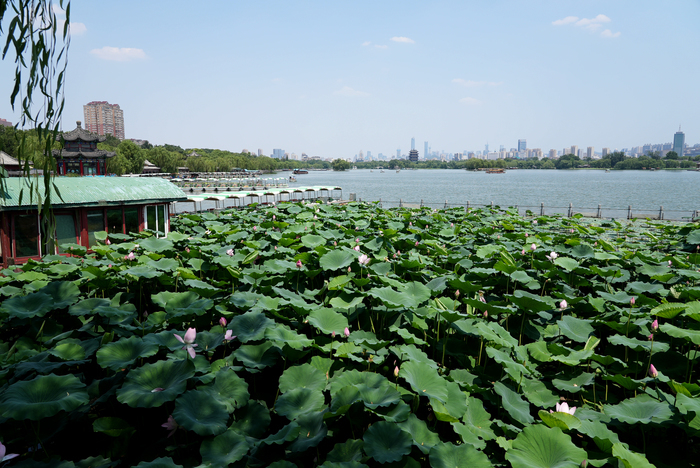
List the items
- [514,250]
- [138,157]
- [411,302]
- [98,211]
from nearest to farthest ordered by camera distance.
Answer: [411,302] < [514,250] < [98,211] < [138,157]

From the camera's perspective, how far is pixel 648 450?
259 centimetres

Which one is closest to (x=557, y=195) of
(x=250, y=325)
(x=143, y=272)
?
(x=143, y=272)

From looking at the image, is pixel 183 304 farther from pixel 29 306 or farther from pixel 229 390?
→ pixel 229 390

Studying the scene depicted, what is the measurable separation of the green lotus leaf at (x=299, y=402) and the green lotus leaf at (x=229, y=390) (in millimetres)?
228

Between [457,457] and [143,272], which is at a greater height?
[143,272]

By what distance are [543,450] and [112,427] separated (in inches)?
100

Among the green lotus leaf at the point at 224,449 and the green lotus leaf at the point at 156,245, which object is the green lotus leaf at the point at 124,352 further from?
the green lotus leaf at the point at 156,245

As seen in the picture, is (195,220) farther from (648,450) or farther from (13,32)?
(648,450)

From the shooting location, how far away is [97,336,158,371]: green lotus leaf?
276 cm

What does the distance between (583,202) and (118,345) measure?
50390 mm

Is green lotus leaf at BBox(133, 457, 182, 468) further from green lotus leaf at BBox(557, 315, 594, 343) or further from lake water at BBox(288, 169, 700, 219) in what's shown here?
lake water at BBox(288, 169, 700, 219)

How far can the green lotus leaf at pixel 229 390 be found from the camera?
2508 millimetres

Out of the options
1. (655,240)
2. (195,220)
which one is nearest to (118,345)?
(195,220)

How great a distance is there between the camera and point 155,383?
2553 mm
